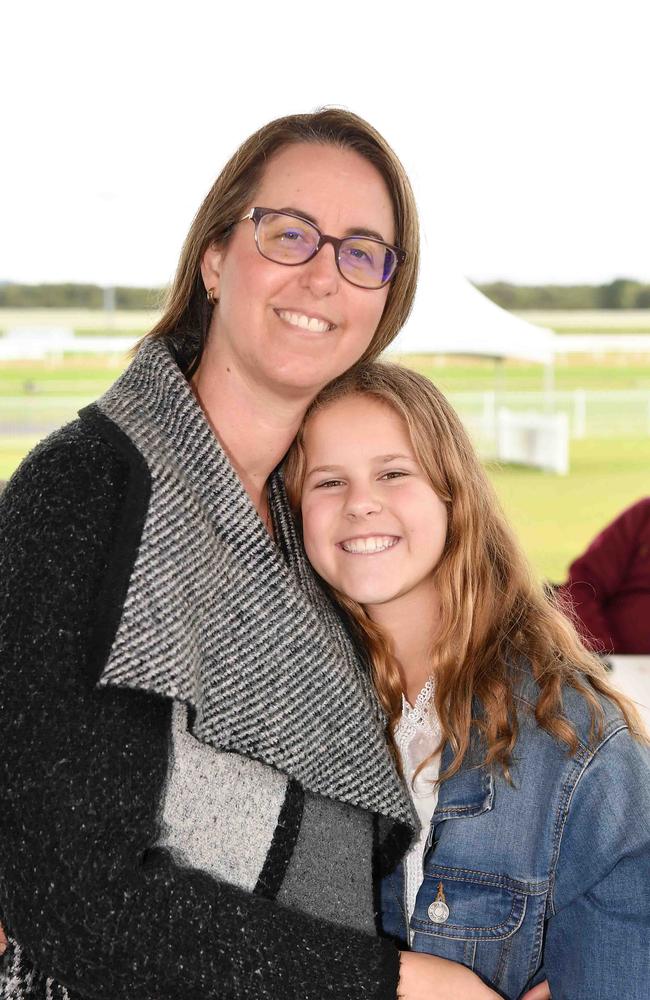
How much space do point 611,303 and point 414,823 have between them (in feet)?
36.0

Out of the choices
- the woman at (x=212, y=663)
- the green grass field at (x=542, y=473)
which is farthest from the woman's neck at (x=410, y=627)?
the green grass field at (x=542, y=473)

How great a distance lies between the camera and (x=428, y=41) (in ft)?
28.7

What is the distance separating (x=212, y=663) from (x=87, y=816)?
203 millimetres

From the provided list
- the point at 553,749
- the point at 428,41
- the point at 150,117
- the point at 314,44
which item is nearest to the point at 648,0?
the point at 428,41

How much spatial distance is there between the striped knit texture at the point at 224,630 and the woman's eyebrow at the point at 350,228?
Answer: 25 cm

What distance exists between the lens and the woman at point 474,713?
109 centimetres

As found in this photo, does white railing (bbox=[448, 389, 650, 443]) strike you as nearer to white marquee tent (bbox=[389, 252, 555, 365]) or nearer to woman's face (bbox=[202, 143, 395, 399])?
white marquee tent (bbox=[389, 252, 555, 365])

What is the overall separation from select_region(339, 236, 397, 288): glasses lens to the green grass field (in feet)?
13.3

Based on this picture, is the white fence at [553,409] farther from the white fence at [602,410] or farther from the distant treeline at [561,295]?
the distant treeline at [561,295]

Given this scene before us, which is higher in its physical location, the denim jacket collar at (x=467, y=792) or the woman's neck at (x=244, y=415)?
the woman's neck at (x=244, y=415)

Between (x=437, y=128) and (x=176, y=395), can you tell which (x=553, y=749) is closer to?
(x=176, y=395)

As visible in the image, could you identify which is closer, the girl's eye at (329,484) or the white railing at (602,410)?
the girl's eye at (329,484)

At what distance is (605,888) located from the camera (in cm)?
108

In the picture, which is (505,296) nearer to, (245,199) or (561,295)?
(561,295)
